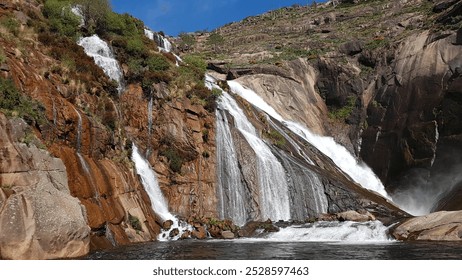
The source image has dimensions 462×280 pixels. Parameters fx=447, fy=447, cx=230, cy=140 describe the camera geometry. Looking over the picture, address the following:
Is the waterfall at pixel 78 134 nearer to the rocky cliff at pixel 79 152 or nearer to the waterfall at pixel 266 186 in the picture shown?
the rocky cliff at pixel 79 152

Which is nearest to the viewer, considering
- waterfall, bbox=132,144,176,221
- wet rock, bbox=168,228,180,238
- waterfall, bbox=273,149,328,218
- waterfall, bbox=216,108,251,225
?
wet rock, bbox=168,228,180,238

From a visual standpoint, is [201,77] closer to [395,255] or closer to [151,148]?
[151,148]

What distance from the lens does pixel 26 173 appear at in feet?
55.8

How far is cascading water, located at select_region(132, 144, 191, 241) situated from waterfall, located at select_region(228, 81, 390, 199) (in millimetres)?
23691

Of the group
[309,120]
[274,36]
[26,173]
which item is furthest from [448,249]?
[274,36]

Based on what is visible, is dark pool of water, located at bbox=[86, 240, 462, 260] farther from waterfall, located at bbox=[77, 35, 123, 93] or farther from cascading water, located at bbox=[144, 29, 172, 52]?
cascading water, located at bbox=[144, 29, 172, 52]

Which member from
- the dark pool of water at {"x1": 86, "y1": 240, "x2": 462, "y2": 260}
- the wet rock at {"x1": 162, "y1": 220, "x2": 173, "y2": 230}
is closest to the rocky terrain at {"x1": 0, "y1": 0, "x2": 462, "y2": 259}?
the wet rock at {"x1": 162, "y1": 220, "x2": 173, "y2": 230}

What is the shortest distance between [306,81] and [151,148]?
35220 mm

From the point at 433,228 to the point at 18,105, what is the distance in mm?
20932

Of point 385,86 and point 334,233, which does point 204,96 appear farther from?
point 385,86

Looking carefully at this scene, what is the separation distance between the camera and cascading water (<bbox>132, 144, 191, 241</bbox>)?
90.3 feet

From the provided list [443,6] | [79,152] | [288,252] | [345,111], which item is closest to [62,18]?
[79,152]

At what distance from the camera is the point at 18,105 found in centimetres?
2005

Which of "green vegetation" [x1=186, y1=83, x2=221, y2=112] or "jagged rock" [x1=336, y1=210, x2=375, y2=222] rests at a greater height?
"green vegetation" [x1=186, y1=83, x2=221, y2=112]
